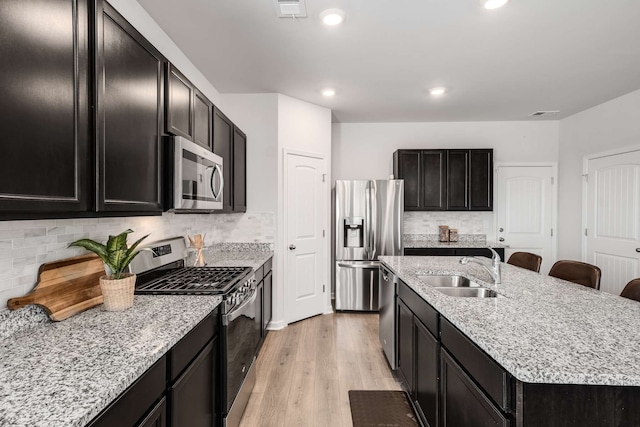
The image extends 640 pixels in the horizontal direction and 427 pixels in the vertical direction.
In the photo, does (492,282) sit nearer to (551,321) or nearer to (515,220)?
(551,321)

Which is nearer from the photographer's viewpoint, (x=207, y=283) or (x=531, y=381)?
(x=531, y=381)

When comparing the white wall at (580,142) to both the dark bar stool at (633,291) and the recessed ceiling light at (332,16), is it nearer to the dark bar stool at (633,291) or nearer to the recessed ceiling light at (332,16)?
the dark bar stool at (633,291)

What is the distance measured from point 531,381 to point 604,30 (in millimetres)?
2733

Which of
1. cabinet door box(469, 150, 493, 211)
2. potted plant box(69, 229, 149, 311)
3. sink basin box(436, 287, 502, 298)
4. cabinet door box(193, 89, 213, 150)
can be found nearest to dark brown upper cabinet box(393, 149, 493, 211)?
cabinet door box(469, 150, 493, 211)

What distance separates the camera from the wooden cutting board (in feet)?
4.15

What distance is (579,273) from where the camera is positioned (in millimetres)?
2281

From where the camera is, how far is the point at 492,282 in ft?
6.63

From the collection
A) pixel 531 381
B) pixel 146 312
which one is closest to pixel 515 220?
pixel 531 381

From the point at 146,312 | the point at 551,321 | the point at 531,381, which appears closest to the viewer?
the point at 531,381

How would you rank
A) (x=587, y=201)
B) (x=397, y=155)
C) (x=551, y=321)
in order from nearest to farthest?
(x=551, y=321), (x=587, y=201), (x=397, y=155)

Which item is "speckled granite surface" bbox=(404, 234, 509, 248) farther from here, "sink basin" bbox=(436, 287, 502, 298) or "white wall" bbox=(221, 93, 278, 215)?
"sink basin" bbox=(436, 287, 502, 298)

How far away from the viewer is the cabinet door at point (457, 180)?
14.9 feet

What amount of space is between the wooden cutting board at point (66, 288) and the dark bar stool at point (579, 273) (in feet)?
9.65

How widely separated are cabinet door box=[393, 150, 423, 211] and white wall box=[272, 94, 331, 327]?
1.13m
